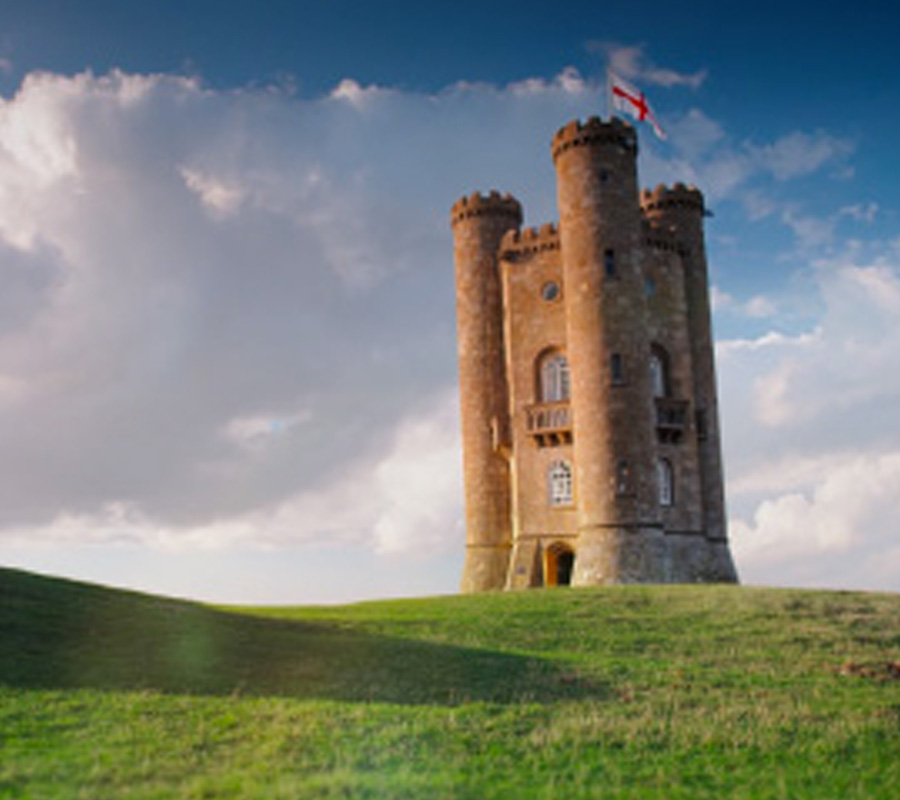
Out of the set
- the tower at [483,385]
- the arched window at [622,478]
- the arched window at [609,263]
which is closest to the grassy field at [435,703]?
the arched window at [622,478]

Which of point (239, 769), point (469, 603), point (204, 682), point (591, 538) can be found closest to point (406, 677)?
point (204, 682)

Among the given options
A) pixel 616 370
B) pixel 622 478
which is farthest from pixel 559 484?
pixel 616 370

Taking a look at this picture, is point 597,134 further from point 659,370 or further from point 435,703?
point 435,703

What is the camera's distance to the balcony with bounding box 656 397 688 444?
4500cm

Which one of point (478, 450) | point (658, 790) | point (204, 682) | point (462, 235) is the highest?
point (462, 235)

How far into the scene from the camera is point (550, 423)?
4553cm

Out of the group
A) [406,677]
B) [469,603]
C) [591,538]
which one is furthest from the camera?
[591,538]

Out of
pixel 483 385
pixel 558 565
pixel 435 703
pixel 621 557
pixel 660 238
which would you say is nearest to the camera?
pixel 435 703

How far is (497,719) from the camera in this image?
16906mm

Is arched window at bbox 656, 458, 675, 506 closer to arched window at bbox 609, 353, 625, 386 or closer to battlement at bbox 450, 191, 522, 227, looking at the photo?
arched window at bbox 609, 353, 625, 386

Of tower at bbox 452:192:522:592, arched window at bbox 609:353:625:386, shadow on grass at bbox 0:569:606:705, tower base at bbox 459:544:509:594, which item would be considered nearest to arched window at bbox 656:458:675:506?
arched window at bbox 609:353:625:386

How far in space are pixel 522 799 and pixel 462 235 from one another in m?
40.8

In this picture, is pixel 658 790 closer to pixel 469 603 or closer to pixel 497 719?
pixel 497 719

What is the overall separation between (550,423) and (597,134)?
507 inches
